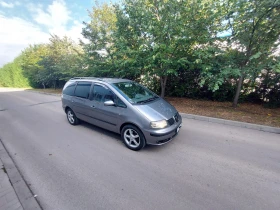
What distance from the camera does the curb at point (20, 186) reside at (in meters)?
2.06

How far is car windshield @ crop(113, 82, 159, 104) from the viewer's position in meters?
3.68

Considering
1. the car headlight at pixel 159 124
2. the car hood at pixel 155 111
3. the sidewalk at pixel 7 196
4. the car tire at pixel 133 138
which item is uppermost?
the car hood at pixel 155 111

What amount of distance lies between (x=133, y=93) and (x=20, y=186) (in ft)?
10.0

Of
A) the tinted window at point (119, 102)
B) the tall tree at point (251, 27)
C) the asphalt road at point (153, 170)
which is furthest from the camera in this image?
the tall tree at point (251, 27)

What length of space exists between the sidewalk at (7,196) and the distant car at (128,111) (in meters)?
2.19

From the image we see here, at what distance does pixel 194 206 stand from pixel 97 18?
16.1 metres

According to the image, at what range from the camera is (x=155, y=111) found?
132 inches

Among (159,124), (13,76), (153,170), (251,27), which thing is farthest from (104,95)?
(13,76)

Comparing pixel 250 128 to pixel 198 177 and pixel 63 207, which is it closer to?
pixel 198 177

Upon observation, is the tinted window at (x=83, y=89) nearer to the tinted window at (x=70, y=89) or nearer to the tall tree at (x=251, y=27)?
the tinted window at (x=70, y=89)

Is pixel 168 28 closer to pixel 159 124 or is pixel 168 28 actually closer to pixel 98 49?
pixel 159 124

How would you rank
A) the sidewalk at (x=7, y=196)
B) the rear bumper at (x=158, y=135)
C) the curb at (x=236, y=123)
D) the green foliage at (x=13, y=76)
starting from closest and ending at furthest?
1. the sidewalk at (x=7, y=196)
2. the rear bumper at (x=158, y=135)
3. the curb at (x=236, y=123)
4. the green foliage at (x=13, y=76)

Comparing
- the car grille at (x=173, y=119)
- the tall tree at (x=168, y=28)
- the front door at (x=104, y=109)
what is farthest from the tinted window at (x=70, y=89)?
the car grille at (x=173, y=119)

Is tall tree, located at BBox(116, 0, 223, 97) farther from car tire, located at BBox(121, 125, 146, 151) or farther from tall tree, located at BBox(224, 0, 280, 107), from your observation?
car tire, located at BBox(121, 125, 146, 151)
